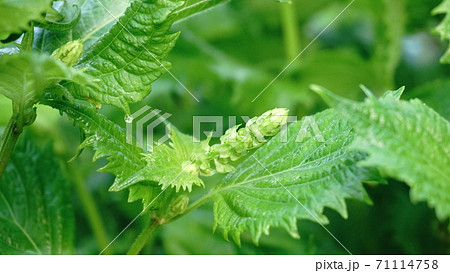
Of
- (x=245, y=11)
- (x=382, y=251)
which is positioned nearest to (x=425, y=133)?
(x=382, y=251)

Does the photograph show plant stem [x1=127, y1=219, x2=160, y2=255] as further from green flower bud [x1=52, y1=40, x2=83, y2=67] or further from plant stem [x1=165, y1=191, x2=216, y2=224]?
green flower bud [x1=52, y1=40, x2=83, y2=67]

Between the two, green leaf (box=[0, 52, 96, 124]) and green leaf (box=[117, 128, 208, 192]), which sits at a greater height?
green leaf (box=[0, 52, 96, 124])

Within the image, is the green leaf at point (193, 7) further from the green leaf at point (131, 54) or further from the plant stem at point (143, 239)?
the plant stem at point (143, 239)

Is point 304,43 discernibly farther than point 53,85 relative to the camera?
Yes

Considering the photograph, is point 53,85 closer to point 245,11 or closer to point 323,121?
point 323,121

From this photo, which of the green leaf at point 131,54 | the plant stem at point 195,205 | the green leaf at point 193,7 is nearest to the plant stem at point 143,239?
the plant stem at point 195,205

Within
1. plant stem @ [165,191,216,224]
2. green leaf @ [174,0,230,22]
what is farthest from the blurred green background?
green leaf @ [174,0,230,22]

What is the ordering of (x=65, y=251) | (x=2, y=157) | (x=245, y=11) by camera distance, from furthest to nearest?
(x=245, y=11)
(x=65, y=251)
(x=2, y=157)

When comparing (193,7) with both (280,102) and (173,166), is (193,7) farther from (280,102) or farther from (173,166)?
(280,102)
